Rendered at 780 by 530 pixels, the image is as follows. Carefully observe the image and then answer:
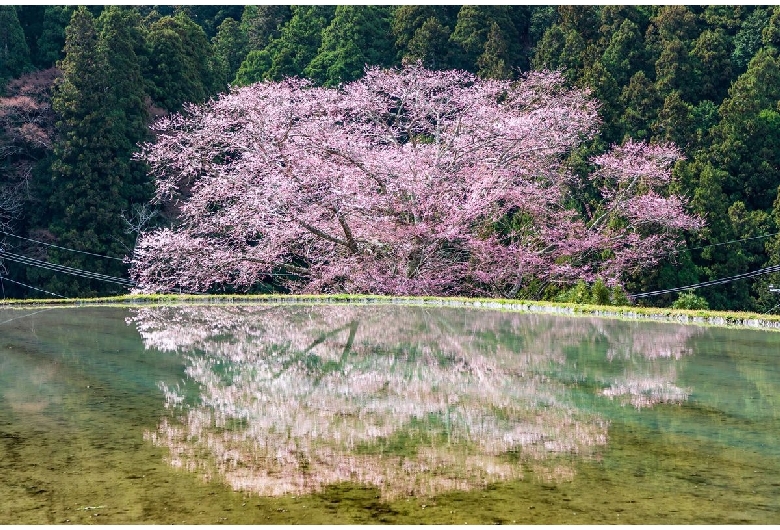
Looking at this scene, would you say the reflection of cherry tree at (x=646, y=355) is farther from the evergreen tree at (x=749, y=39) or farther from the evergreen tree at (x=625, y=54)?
the evergreen tree at (x=749, y=39)

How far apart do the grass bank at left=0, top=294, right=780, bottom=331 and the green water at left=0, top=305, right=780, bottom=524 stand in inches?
51.1

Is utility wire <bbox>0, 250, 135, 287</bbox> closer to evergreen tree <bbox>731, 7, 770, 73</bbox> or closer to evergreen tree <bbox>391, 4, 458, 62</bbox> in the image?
evergreen tree <bbox>391, 4, 458, 62</bbox>

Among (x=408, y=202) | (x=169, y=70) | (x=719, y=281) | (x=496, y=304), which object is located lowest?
(x=496, y=304)

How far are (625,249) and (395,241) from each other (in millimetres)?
5811

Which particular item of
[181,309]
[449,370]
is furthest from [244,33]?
[449,370]

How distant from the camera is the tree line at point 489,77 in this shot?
87.5 ft

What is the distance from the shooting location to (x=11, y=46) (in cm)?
3319

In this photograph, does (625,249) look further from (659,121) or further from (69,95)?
(69,95)

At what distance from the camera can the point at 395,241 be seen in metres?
22.4

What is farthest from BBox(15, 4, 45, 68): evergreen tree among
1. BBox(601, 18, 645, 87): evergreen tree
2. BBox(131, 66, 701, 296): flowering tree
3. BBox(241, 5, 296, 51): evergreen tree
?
BBox(601, 18, 645, 87): evergreen tree

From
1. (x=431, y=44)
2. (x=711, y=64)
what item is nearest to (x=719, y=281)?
(x=711, y=64)

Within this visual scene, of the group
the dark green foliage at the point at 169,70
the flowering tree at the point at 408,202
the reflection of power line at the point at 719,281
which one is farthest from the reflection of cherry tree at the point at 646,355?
the dark green foliage at the point at 169,70

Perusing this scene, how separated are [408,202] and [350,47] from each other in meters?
16.2

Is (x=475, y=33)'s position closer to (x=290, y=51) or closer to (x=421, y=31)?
(x=421, y=31)
